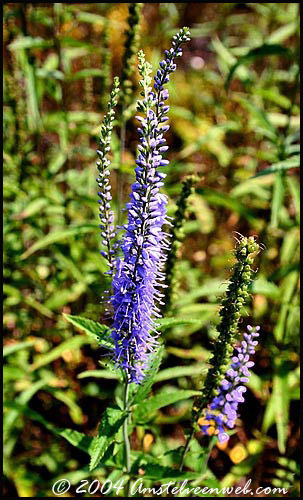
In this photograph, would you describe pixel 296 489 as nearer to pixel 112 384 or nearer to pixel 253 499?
pixel 253 499

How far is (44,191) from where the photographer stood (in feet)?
12.3

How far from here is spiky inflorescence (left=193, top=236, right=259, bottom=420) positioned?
70.6 inches

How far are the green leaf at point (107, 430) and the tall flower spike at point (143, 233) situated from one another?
0.73ft

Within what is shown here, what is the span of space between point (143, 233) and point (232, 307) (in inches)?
18.1

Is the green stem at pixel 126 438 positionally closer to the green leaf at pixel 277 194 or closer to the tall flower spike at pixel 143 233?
the tall flower spike at pixel 143 233

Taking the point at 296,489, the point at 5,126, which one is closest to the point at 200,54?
the point at 5,126

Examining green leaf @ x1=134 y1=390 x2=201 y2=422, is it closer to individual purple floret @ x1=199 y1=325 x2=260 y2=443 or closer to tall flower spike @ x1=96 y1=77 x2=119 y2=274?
individual purple floret @ x1=199 y1=325 x2=260 y2=443

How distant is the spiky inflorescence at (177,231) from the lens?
2439 mm

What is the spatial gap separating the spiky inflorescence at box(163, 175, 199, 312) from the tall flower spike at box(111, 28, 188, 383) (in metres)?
0.52

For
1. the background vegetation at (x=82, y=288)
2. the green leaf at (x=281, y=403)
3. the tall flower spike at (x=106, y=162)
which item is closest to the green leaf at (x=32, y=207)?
the background vegetation at (x=82, y=288)

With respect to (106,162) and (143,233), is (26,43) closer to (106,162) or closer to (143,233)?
(106,162)

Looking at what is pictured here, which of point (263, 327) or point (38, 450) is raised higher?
point (263, 327)

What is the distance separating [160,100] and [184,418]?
2.62 meters

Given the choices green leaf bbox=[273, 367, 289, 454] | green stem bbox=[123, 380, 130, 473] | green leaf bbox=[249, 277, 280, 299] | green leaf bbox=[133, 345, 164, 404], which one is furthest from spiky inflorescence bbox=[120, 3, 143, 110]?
green leaf bbox=[273, 367, 289, 454]
